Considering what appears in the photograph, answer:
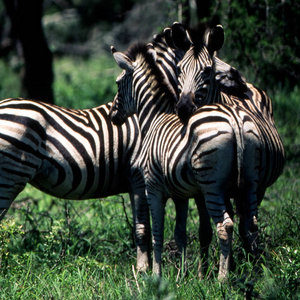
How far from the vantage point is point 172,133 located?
431cm

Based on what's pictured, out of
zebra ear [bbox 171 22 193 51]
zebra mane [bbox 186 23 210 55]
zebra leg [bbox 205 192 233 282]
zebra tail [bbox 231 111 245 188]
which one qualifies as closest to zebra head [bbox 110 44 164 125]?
zebra ear [bbox 171 22 193 51]

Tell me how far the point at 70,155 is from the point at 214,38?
1.72 meters

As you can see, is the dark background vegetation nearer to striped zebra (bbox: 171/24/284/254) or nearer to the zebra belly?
striped zebra (bbox: 171/24/284/254)

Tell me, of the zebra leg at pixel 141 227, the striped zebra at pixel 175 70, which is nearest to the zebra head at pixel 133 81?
the striped zebra at pixel 175 70

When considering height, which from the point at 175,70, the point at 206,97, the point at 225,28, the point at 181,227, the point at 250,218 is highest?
the point at 225,28

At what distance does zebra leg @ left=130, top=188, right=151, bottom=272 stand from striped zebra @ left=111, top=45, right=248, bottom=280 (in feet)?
1.35

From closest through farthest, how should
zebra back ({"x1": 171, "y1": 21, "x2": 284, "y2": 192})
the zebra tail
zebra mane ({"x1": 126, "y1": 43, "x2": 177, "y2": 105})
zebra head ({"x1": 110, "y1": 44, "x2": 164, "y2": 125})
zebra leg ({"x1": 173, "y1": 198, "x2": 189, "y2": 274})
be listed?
the zebra tail, zebra back ({"x1": 171, "y1": 21, "x2": 284, "y2": 192}), zebra leg ({"x1": 173, "y1": 198, "x2": 189, "y2": 274}), zebra mane ({"x1": 126, "y1": 43, "x2": 177, "y2": 105}), zebra head ({"x1": 110, "y1": 44, "x2": 164, "y2": 125})

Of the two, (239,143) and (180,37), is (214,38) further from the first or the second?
(239,143)

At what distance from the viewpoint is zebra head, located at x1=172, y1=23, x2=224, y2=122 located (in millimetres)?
4223

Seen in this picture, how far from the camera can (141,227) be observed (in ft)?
16.6

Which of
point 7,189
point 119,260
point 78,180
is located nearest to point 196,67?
point 78,180

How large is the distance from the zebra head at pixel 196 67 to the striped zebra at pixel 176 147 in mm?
231

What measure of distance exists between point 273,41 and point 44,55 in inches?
253

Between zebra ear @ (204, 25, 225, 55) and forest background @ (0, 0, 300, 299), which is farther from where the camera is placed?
zebra ear @ (204, 25, 225, 55)
